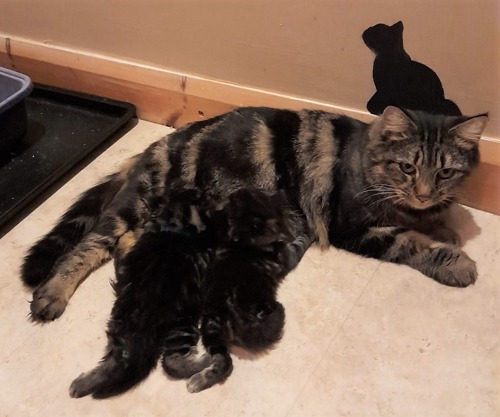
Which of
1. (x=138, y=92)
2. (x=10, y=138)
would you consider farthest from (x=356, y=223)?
(x=10, y=138)

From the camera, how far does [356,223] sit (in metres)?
1.60

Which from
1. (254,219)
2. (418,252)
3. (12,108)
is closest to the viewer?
(254,219)

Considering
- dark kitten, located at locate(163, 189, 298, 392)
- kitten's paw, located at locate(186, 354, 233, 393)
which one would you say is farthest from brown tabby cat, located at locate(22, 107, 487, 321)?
kitten's paw, located at locate(186, 354, 233, 393)

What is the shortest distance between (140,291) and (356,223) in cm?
67

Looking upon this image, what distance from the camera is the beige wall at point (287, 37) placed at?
1543 millimetres

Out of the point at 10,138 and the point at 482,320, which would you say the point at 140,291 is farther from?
the point at 10,138

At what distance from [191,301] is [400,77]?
3.14 ft

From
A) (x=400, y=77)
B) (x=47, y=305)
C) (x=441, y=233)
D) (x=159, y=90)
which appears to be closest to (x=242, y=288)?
(x=47, y=305)

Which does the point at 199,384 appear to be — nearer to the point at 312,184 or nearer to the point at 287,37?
the point at 312,184

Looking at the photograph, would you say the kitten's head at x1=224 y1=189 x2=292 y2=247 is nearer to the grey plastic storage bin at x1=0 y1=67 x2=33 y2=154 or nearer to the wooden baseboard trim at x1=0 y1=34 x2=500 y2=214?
the wooden baseboard trim at x1=0 y1=34 x2=500 y2=214

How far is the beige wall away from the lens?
5.06 ft

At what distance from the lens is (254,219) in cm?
142

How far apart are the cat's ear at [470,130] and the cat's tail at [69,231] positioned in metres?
1.04

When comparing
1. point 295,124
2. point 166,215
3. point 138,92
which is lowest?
point 138,92
